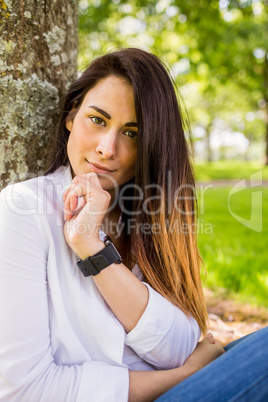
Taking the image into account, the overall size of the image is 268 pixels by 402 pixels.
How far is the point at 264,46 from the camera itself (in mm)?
7441

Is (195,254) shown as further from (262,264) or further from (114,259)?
(262,264)

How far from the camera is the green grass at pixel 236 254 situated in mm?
3686

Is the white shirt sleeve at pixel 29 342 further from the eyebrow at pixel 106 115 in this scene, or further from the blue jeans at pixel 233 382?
the eyebrow at pixel 106 115

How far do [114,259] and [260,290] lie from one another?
2531 millimetres

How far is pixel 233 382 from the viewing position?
4.35ft

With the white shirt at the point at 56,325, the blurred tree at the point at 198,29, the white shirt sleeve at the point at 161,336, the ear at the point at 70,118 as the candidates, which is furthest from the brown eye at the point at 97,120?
the blurred tree at the point at 198,29

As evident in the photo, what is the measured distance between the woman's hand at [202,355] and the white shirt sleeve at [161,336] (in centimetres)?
3

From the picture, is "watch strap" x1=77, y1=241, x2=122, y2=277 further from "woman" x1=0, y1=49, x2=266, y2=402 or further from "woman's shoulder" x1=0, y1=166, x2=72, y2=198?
"woman's shoulder" x1=0, y1=166, x2=72, y2=198

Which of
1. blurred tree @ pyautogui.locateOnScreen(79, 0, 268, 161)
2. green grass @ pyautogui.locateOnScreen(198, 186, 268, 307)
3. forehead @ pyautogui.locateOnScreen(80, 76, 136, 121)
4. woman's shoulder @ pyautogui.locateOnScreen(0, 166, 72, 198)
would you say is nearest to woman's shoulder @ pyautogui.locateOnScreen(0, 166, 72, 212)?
woman's shoulder @ pyautogui.locateOnScreen(0, 166, 72, 198)

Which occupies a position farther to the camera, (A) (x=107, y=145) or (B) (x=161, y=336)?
(A) (x=107, y=145)

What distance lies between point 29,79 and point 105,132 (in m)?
0.57

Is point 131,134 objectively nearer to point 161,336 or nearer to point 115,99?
point 115,99

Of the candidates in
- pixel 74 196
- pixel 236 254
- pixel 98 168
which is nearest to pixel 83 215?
pixel 74 196

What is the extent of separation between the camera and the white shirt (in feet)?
4.37
